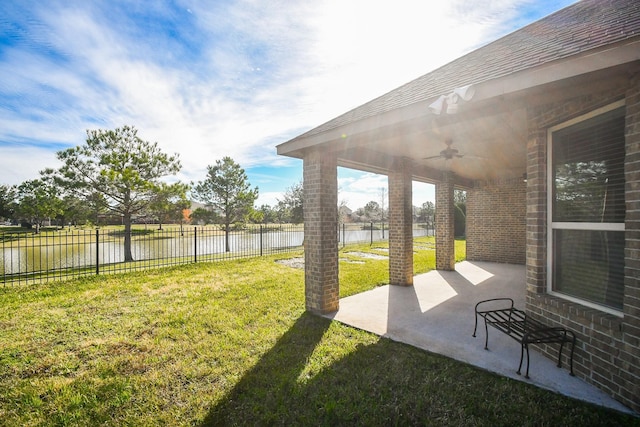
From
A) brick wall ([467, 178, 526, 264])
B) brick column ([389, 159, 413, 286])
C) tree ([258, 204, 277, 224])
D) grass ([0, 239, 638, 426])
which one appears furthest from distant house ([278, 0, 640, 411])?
tree ([258, 204, 277, 224])

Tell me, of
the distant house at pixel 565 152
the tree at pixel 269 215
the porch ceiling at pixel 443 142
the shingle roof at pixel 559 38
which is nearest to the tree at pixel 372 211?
the tree at pixel 269 215

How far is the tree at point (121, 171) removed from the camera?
11.4 meters

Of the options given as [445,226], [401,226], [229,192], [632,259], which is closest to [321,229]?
[401,226]

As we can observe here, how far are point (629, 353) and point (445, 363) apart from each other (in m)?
1.54

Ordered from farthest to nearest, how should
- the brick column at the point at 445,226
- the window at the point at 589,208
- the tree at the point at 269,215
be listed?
1. the tree at the point at 269,215
2. the brick column at the point at 445,226
3. the window at the point at 589,208

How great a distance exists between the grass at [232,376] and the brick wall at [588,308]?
0.40 metres

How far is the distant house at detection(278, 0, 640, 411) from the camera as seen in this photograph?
7.45ft

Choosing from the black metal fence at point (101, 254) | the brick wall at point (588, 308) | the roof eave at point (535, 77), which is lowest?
the black metal fence at point (101, 254)

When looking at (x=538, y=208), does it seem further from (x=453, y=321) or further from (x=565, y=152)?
(x=453, y=321)

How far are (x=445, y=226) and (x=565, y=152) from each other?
5790 millimetres

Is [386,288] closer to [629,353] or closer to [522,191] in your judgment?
[629,353]

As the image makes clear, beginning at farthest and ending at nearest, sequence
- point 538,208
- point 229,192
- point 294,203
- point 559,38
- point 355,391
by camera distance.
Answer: point 294,203 → point 229,192 → point 538,208 → point 559,38 → point 355,391

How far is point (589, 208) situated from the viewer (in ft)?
9.34

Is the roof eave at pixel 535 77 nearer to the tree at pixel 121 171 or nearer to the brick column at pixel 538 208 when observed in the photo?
the brick column at pixel 538 208
